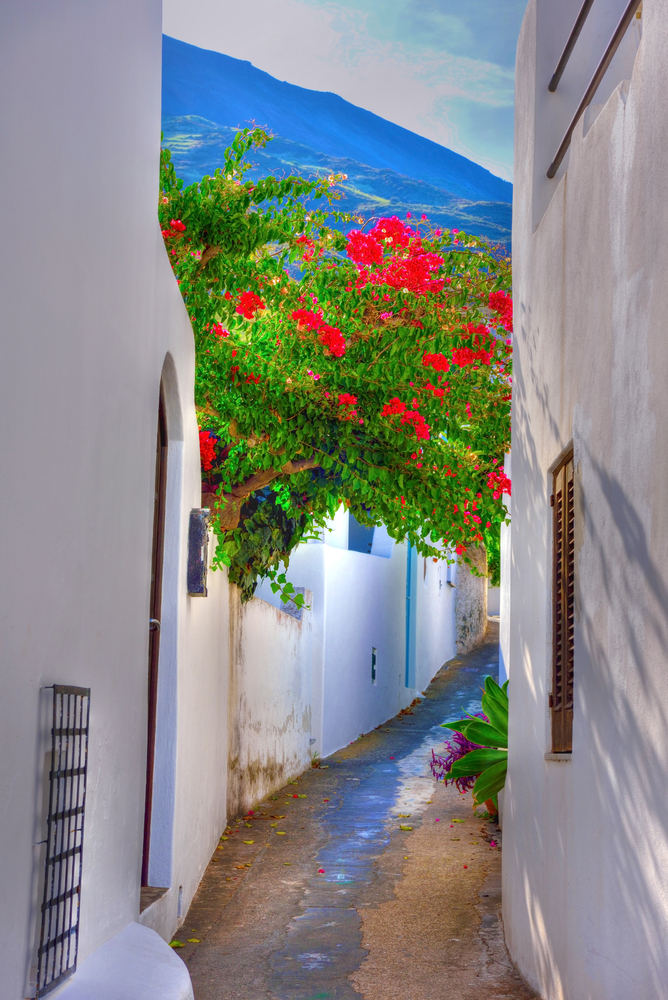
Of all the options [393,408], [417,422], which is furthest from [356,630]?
[393,408]

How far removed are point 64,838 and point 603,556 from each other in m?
2.14

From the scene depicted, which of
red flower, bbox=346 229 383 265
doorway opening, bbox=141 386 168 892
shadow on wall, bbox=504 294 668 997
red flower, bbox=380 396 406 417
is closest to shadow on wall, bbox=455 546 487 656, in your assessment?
red flower, bbox=380 396 406 417

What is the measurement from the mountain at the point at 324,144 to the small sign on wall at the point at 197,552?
29039 millimetres

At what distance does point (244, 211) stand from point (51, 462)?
4.65 m

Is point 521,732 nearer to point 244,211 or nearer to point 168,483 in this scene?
point 168,483

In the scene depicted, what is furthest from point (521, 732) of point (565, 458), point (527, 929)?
point (565, 458)

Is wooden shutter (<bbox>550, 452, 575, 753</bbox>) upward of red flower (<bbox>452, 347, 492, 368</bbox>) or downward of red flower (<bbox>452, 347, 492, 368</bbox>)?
downward

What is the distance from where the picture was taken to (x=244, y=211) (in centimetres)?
706

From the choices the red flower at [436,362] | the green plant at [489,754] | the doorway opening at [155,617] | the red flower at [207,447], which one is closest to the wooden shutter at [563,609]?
the doorway opening at [155,617]

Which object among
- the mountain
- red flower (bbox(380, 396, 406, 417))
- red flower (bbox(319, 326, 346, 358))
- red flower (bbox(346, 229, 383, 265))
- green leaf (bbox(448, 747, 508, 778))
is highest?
the mountain

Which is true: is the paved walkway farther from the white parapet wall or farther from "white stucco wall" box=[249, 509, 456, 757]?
"white stucco wall" box=[249, 509, 456, 757]

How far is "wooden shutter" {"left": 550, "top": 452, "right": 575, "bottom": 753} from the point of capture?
430 centimetres

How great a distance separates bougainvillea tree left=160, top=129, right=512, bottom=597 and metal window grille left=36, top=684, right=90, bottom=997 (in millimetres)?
4384

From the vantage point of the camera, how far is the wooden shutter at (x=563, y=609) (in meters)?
4.30
